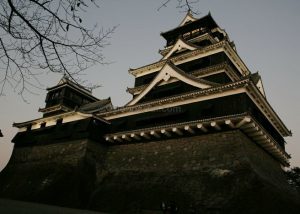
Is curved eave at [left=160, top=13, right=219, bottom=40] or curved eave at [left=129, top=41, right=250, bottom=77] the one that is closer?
curved eave at [left=129, top=41, right=250, bottom=77]

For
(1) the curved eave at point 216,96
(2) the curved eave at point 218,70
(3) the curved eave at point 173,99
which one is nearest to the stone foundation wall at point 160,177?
(1) the curved eave at point 216,96

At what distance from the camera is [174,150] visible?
15805 millimetres

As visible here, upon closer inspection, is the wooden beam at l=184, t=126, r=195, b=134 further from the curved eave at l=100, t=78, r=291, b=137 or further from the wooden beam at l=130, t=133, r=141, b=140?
the wooden beam at l=130, t=133, r=141, b=140

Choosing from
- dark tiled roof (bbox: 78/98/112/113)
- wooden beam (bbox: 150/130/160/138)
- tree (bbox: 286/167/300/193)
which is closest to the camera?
wooden beam (bbox: 150/130/160/138)

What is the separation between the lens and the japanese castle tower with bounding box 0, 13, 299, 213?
13.0 meters

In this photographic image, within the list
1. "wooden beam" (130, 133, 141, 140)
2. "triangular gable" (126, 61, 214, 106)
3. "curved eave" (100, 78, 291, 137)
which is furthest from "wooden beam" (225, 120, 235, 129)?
"wooden beam" (130, 133, 141, 140)

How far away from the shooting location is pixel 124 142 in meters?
18.7

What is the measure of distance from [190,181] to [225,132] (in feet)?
10.9

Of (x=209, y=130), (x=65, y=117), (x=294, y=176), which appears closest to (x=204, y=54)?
(x=209, y=130)

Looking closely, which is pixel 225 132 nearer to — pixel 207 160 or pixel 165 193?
pixel 207 160

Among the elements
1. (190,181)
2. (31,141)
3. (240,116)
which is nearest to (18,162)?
(31,141)

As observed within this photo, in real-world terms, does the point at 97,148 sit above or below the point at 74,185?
above

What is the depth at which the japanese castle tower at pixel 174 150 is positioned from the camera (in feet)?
42.7

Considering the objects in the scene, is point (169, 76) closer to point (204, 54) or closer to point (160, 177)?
point (204, 54)
